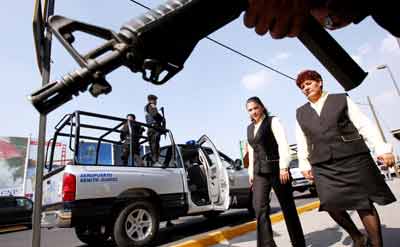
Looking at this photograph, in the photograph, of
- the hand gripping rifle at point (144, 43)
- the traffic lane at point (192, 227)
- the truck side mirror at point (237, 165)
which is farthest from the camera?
the truck side mirror at point (237, 165)

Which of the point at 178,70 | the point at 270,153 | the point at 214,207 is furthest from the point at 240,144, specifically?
the point at 178,70

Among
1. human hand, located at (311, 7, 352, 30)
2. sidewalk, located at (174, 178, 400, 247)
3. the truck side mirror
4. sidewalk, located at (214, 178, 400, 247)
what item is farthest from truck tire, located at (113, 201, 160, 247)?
human hand, located at (311, 7, 352, 30)

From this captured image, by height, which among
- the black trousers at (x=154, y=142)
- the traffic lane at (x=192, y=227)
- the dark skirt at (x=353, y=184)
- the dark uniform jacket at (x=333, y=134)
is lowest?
Result: the traffic lane at (x=192, y=227)

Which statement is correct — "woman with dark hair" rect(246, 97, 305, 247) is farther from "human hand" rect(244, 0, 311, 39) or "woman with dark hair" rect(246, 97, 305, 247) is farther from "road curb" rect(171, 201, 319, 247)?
"human hand" rect(244, 0, 311, 39)

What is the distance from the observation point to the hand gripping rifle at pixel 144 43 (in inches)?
34.5

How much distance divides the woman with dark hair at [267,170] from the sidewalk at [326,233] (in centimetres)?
50

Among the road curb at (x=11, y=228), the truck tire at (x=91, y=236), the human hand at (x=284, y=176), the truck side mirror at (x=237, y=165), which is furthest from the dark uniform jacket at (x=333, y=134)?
the road curb at (x=11, y=228)

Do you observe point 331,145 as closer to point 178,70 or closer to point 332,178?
point 332,178

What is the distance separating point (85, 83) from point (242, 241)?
326 cm

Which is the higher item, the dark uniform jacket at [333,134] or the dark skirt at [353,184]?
the dark uniform jacket at [333,134]

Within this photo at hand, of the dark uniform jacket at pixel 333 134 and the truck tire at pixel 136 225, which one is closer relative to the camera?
the dark uniform jacket at pixel 333 134

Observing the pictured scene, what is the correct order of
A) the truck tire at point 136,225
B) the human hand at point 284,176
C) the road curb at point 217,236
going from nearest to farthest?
the human hand at point 284,176 → the road curb at point 217,236 → the truck tire at point 136,225

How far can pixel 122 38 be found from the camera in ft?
2.87

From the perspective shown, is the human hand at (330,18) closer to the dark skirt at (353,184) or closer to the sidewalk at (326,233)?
the dark skirt at (353,184)
